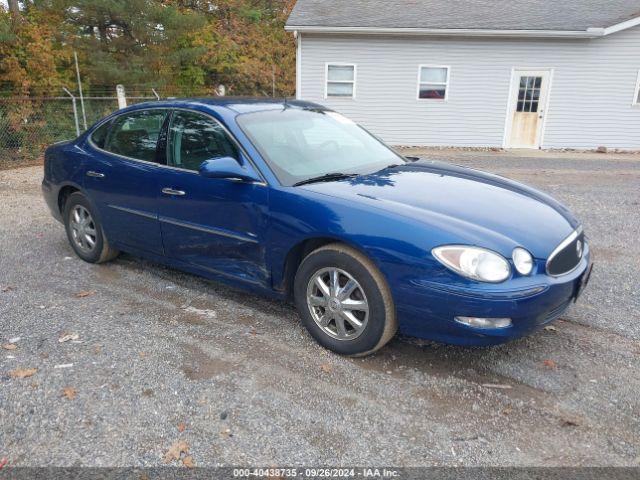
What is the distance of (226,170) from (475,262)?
1728mm

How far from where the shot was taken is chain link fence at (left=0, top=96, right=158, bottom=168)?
37.8 feet

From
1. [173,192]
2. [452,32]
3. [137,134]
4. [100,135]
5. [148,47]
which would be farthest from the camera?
[148,47]

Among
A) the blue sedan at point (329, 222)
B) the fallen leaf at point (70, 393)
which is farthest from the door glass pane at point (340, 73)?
the fallen leaf at point (70, 393)

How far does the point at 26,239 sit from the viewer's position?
19.2ft

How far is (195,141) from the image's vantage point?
12.9 feet

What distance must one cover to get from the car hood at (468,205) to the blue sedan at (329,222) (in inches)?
0.5

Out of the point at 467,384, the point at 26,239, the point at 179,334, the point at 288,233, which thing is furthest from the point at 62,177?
the point at 467,384

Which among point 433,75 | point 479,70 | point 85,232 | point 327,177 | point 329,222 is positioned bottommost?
point 85,232

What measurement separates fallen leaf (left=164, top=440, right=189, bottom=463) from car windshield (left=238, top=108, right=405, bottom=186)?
67.6 inches

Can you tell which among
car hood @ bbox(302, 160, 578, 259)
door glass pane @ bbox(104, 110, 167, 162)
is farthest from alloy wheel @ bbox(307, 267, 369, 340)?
door glass pane @ bbox(104, 110, 167, 162)

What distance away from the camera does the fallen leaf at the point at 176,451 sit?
2.38m

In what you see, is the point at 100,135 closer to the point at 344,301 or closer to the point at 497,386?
the point at 344,301

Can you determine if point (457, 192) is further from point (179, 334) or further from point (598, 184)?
point (598, 184)

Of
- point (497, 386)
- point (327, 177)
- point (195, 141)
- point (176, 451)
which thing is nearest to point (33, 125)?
point (195, 141)
